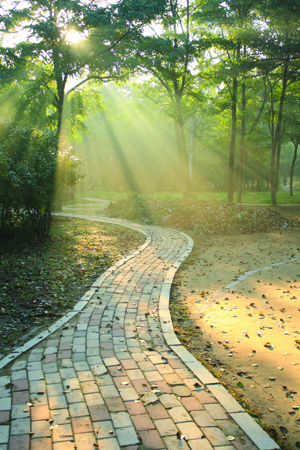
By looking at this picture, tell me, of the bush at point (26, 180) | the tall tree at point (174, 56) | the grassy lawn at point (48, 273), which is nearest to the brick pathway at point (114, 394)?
the grassy lawn at point (48, 273)

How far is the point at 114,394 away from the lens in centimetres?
328

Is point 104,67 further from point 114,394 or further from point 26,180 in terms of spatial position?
point 114,394

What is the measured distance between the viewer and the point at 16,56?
52.0 ft

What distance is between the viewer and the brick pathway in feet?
8.94

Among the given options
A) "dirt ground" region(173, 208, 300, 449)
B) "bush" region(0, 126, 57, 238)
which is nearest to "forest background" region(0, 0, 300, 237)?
"bush" region(0, 126, 57, 238)

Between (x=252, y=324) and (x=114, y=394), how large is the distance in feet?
8.63

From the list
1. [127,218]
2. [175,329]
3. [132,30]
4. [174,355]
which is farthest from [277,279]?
[132,30]

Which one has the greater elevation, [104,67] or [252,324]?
[104,67]

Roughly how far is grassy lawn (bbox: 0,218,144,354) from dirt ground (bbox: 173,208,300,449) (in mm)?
1966

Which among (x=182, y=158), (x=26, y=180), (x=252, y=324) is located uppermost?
(x=182, y=158)

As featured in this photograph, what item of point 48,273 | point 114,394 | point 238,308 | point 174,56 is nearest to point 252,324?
point 238,308

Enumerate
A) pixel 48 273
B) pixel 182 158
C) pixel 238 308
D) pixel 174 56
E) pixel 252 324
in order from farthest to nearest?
pixel 182 158
pixel 174 56
pixel 48 273
pixel 238 308
pixel 252 324

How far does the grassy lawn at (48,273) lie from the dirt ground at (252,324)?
1.97 meters

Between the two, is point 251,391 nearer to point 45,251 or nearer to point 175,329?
point 175,329
